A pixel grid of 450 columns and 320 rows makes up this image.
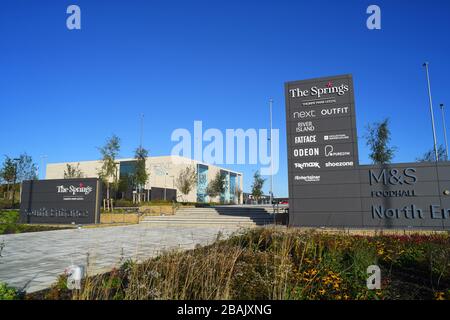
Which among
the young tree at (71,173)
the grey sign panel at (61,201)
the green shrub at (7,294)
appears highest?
the young tree at (71,173)

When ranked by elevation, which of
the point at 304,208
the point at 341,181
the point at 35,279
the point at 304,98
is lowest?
the point at 35,279

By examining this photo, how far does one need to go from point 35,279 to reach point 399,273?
24.6ft

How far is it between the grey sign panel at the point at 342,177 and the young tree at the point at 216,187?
161ft

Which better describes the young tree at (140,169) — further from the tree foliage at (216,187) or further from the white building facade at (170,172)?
the tree foliage at (216,187)

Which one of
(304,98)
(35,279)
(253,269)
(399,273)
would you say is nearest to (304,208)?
(304,98)

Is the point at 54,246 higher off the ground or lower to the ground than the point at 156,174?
lower

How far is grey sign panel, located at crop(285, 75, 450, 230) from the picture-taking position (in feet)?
50.9

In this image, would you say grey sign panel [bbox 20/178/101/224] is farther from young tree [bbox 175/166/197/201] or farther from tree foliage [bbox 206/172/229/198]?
tree foliage [bbox 206/172/229/198]

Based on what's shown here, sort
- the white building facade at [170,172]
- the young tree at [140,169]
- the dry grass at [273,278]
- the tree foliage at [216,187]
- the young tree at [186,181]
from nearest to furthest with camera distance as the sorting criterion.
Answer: the dry grass at [273,278] → the young tree at [140,169] → the young tree at [186,181] → the white building facade at [170,172] → the tree foliage at [216,187]

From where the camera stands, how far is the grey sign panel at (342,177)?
50.9 ft

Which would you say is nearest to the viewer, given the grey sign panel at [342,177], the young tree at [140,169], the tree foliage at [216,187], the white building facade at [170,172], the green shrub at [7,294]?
the green shrub at [7,294]

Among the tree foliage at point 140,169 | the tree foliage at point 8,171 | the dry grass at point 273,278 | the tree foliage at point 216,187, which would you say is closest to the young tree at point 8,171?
the tree foliage at point 8,171
